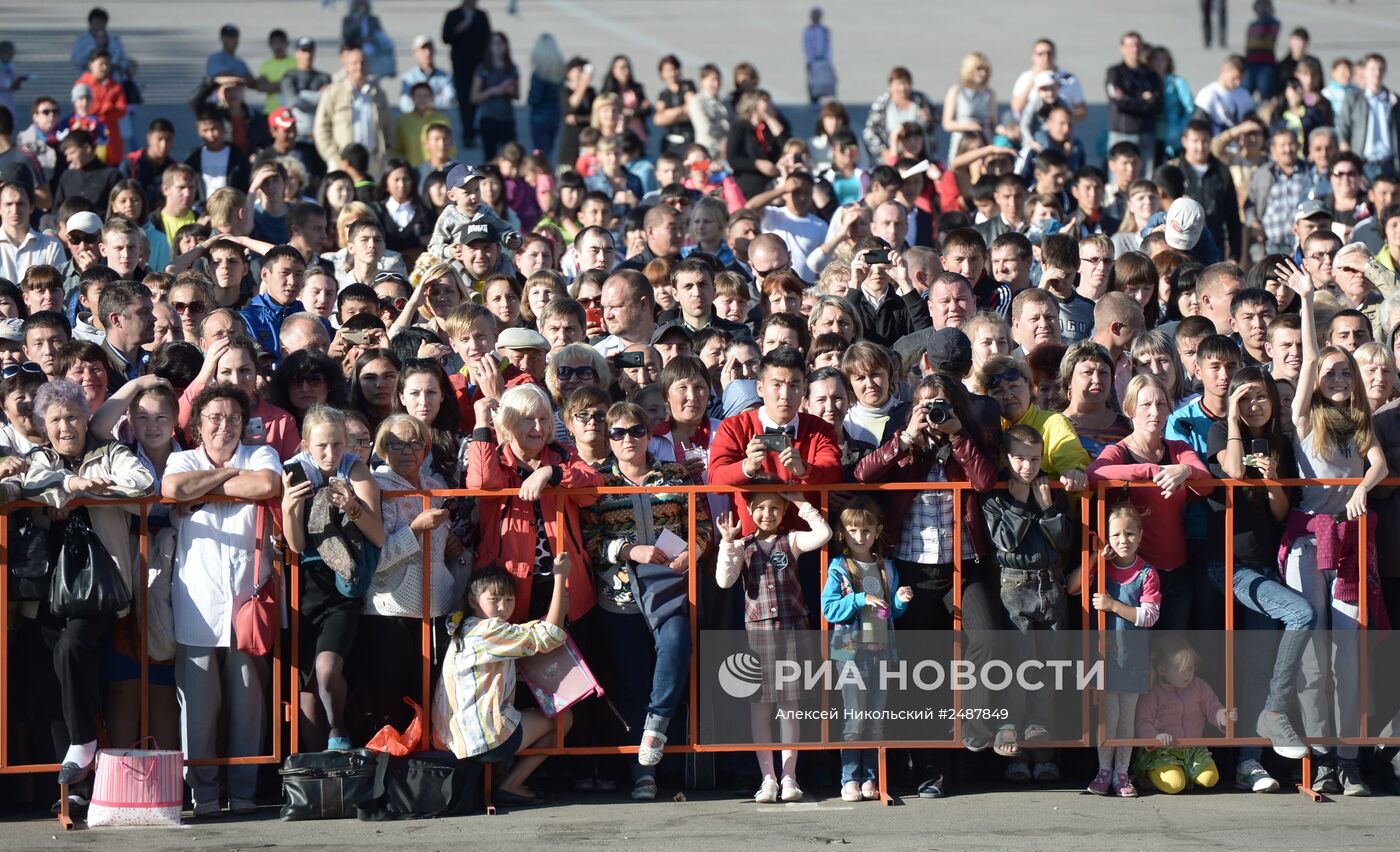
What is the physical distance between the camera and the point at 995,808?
829 cm

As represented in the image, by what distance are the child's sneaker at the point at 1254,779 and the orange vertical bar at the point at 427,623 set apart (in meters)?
3.51

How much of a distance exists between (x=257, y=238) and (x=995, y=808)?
7551 mm

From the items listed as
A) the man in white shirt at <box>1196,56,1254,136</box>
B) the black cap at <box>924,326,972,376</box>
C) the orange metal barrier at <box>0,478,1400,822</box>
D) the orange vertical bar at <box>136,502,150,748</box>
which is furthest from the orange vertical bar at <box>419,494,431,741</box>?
the man in white shirt at <box>1196,56,1254,136</box>

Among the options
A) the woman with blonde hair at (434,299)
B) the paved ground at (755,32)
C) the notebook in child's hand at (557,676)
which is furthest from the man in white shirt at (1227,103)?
the notebook in child's hand at (557,676)

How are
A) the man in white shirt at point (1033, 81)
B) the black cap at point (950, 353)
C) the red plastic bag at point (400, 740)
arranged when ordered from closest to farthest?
the red plastic bag at point (400, 740) → the black cap at point (950, 353) → the man in white shirt at point (1033, 81)

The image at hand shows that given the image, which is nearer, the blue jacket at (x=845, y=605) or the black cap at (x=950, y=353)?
the blue jacket at (x=845, y=605)

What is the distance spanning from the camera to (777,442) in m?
8.06

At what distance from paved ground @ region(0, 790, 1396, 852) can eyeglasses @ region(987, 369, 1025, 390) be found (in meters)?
1.79

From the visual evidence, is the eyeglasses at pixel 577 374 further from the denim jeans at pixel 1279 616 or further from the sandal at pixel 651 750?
the denim jeans at pixel 1279 616

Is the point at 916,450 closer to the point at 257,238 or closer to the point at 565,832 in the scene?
the point at 565,832

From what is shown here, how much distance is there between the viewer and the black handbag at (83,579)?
25.6 ft

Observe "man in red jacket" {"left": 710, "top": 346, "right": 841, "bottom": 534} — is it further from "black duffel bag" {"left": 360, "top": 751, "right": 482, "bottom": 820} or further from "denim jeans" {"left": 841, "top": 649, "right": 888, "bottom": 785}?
"black duffel bag" {"left": 360, "top": 751, "right": 482, "bottom": 820}

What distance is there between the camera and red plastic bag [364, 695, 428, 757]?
322 inches

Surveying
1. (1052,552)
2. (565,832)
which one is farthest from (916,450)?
(565,832)
